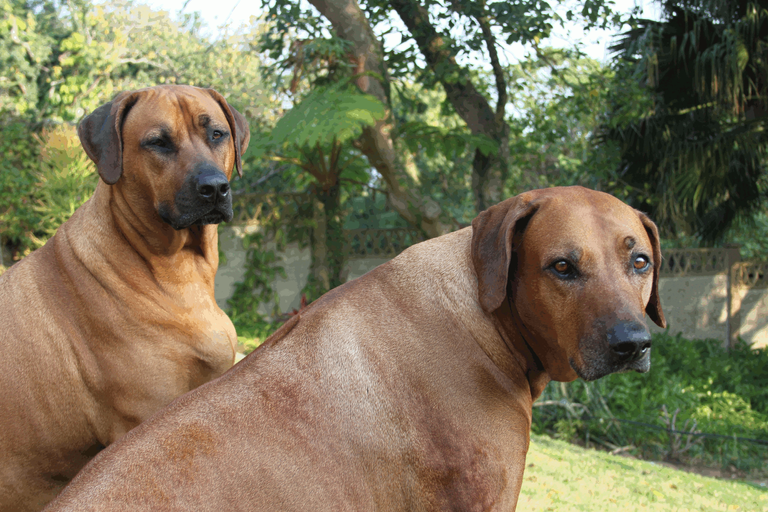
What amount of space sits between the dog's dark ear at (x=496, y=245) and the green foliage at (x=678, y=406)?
672 cm

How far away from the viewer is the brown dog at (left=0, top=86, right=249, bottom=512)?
247cm

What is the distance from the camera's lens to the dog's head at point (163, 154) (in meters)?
2.59

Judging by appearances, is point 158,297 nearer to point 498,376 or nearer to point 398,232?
point 498,376

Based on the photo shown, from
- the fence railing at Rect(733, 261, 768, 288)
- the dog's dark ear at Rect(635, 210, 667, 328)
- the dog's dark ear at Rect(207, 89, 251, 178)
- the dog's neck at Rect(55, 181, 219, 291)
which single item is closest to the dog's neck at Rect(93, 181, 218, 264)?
the dog's neck at Rect(55, 181, 219, 291)

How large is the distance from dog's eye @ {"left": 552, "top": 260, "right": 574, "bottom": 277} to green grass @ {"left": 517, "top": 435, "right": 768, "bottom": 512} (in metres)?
2.90

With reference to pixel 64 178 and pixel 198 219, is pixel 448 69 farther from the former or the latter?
pixel 198 219

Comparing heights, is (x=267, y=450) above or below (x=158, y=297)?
below

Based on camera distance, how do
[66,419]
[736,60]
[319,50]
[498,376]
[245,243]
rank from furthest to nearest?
1. [245,243]
2. [736,60]
3. [319,50]
4. [66,419]
5. [498,376]

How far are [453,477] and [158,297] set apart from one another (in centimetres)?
142

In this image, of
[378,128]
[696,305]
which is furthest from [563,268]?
[696,305]

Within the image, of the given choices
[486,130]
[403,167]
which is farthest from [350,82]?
[486,130]

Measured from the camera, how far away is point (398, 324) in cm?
210

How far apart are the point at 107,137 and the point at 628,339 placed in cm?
215

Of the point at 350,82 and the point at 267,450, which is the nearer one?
the point at 267,450
